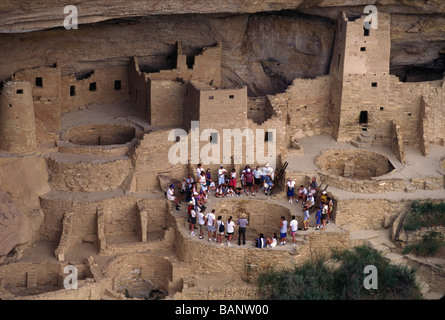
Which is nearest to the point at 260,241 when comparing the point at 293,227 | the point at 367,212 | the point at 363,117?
the point at 293,227

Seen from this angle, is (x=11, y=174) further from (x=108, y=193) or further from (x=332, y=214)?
(x=332, y=214)

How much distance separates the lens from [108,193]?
2484cm

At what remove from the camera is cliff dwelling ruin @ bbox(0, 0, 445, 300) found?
77.6ft

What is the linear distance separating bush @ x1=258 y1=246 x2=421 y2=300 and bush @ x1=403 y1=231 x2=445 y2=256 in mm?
772

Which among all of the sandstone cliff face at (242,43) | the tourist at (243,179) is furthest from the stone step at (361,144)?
the tourist at (243,179)

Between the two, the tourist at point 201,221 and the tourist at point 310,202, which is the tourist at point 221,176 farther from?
the tourist at point 310,202

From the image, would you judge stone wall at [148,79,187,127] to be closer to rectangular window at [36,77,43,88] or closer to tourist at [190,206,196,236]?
rectangular window at [36,77,43,88]

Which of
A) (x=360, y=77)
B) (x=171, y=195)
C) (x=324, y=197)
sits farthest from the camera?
(x=360, y=77)

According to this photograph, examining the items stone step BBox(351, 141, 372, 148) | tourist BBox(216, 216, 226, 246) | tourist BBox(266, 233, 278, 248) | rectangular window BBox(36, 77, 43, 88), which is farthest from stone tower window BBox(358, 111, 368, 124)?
rectangular window BBox(36, 77, 43, 88)

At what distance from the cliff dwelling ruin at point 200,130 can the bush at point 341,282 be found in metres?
0.36

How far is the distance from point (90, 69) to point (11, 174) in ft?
15.4

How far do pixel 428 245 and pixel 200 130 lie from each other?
21.1ft

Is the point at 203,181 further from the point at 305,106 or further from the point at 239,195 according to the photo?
the point at 305,106

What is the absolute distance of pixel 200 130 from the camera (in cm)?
2533
